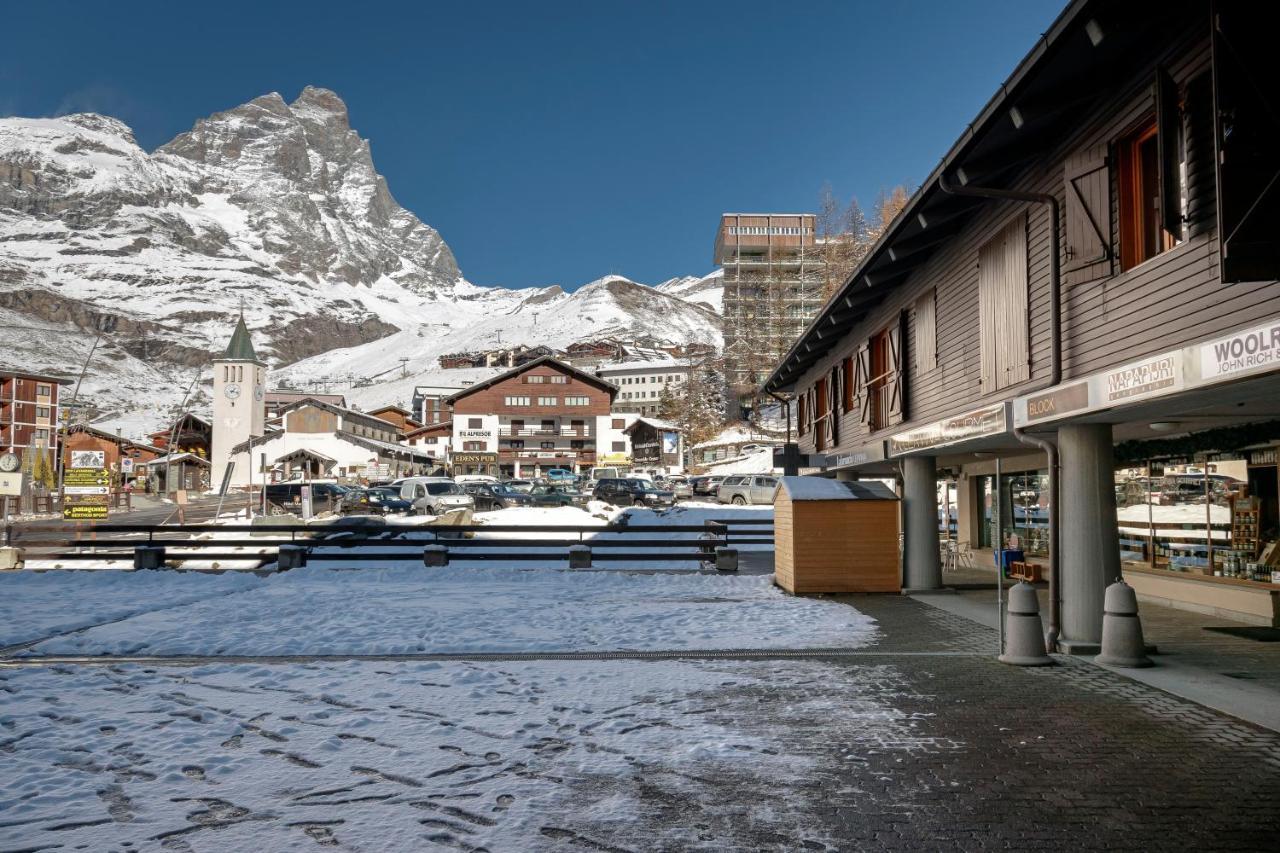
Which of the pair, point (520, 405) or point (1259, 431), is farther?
point (520, 405)

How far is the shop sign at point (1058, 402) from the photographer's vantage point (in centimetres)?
916

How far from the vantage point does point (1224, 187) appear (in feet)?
20.9

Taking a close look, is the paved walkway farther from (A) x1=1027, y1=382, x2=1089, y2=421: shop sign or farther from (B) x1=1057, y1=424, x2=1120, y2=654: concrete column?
(A) x1=1027, y1=382, x2=1089, y2=421: shop sign

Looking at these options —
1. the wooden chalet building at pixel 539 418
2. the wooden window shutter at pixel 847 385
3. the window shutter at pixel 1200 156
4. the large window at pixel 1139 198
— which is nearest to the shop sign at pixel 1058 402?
the large window at pixel 1139 198

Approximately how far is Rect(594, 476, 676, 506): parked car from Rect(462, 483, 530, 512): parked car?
13.6 ft

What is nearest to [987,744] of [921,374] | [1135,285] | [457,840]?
[457,840]

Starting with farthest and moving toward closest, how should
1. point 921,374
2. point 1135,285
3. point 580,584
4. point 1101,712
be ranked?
point 580,584
point 921,374
point 1135,285
point 1101,712

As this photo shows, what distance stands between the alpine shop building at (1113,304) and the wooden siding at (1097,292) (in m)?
0.02

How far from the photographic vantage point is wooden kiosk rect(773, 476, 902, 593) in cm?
1591

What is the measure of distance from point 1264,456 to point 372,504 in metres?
35.9

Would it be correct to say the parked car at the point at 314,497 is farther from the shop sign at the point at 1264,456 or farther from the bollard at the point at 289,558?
the shop sign at the point at 1264,456

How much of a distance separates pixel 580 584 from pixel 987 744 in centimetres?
1231

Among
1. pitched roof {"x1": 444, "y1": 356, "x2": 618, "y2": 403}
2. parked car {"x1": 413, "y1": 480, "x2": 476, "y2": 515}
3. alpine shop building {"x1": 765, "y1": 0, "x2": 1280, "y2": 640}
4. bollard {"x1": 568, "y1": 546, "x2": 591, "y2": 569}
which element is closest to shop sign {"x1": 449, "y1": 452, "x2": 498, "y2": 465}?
pitched roof {"x1": 444, "y1": 356, "x2": 618, "y2": 403}

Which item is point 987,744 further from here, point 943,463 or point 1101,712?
point 943,463
